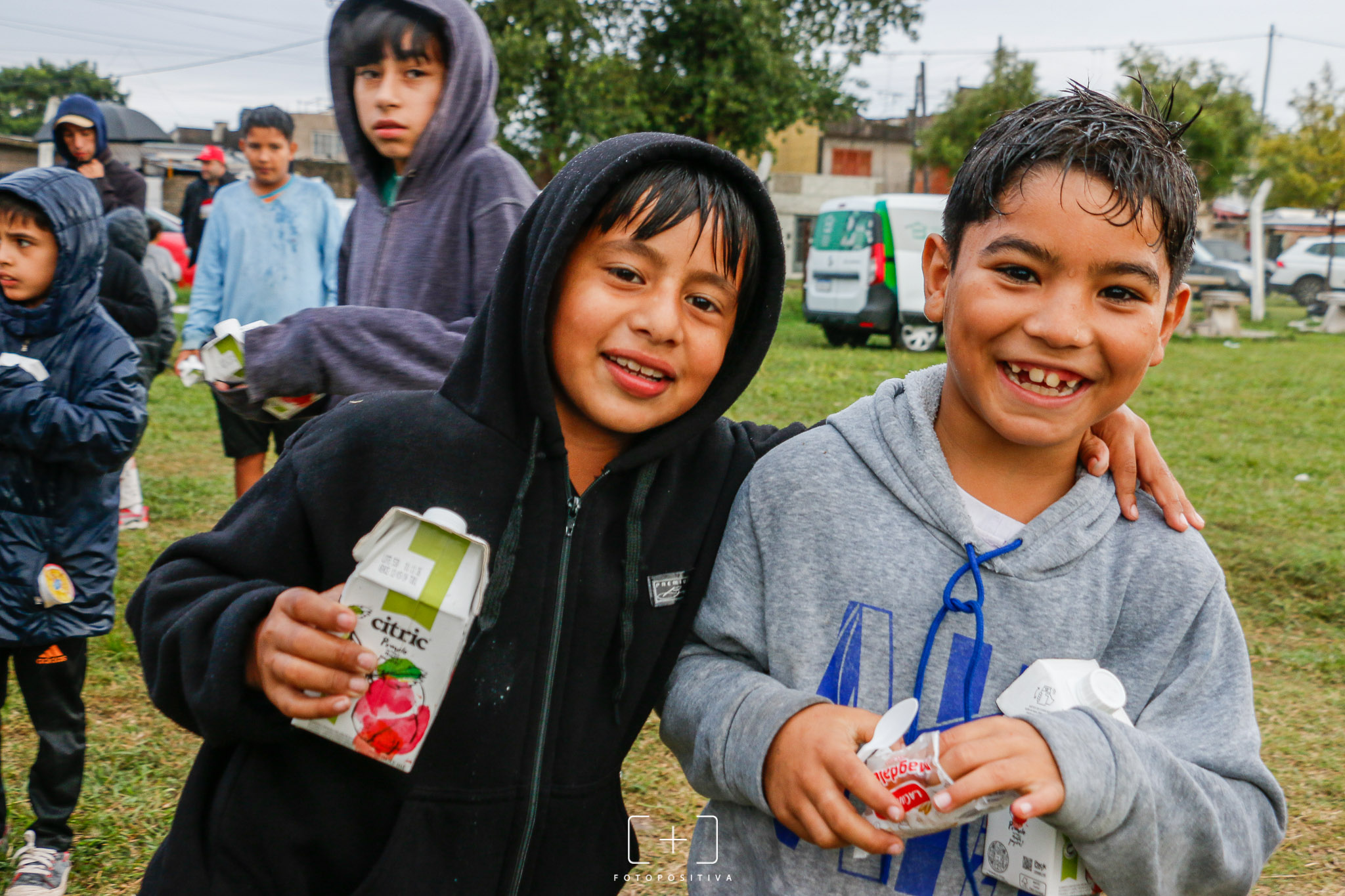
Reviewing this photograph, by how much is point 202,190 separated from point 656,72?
12.1 meters

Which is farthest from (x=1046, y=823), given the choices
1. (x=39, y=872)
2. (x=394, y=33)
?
(x=39, y=872)

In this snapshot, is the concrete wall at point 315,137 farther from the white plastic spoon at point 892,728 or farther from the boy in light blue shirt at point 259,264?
the white plastic spoon at point 892,728

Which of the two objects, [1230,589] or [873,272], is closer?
[1230,589]

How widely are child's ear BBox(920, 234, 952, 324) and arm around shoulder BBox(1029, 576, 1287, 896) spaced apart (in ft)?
1.84

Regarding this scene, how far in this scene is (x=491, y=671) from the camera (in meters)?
1.51

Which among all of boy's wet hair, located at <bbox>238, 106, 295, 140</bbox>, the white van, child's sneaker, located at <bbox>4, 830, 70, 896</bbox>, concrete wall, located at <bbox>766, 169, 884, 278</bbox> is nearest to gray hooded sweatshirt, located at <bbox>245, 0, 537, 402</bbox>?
child's sneaker, located at <bbox>4, 830, 70, 896</bbox>

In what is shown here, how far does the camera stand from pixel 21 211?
115 inches

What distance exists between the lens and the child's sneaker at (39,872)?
2635 millimetres

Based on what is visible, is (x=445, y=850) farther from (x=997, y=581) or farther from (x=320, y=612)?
A: (x=997, y=581)

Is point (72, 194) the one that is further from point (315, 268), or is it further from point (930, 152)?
point (930, 152)

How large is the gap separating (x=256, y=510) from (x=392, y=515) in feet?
1.37

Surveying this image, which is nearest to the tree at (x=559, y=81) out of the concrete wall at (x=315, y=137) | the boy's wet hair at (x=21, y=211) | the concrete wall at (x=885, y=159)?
the boy's wet hair at (x=21, y=211)

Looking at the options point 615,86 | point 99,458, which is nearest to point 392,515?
point 99,458

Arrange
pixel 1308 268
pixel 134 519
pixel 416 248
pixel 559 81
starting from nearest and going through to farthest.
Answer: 1. pixel 416 248
2. pixel 134 519
3. pixel 559 81
4. pixel 1308 268
